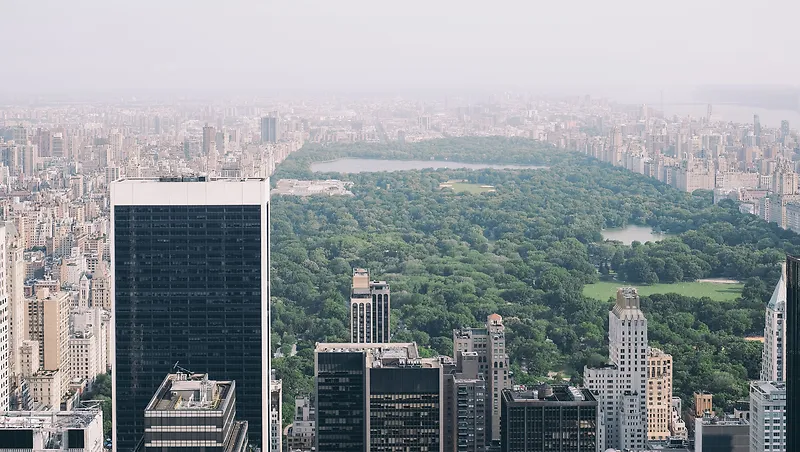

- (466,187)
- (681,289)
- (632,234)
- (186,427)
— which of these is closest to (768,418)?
(186,427)

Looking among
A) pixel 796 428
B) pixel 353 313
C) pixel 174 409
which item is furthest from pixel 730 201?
pixel 174 409

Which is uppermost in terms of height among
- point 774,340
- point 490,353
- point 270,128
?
point 270,128

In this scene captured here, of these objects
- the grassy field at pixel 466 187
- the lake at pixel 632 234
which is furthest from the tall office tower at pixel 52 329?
the grassy field at pixel 466 187

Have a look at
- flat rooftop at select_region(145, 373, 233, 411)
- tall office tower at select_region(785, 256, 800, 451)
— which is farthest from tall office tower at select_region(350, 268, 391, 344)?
flat rooftop at select_region(145, 373, 233, 411)

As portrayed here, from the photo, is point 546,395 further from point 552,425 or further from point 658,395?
point 658,395

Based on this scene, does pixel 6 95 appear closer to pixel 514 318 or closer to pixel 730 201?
pixel 514 318

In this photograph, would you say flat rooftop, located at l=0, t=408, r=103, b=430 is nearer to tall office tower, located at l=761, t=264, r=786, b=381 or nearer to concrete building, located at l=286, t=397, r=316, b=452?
concrete building, located at l=286, t=397, r=316, b=452

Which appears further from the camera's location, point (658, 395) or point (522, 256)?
point (522, 256)
